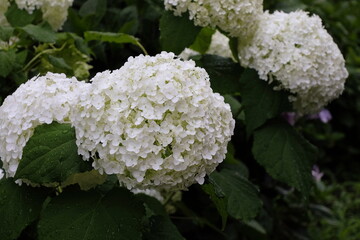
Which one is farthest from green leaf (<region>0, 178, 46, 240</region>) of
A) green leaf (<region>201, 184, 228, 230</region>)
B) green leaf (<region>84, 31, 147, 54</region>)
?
green leaf (<region>84, 31, 147, 54</region>)

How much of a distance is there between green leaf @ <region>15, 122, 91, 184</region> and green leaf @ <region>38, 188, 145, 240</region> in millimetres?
119

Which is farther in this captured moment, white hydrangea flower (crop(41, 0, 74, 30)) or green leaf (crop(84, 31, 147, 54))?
white hydrangea flower (crop(41, 0, 74, 30))

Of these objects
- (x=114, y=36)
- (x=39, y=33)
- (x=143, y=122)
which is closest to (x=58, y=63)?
(x=39, y=33)

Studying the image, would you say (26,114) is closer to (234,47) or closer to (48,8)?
(48,8)

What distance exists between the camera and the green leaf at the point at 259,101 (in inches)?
89.6

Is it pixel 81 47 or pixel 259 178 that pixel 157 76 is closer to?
pixel 81 47

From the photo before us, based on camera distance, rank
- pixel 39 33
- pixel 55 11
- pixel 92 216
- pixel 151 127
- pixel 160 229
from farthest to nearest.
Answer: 1. pixel 55 11
2. pixel 39 33
3. pixel 160 229
4. pixel 92 216
5. pixel 151 127

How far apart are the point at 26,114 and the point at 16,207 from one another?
27 cm

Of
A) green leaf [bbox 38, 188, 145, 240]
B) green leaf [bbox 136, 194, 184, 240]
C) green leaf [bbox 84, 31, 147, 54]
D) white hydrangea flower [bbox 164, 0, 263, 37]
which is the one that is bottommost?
green leaf [bbox 136, 194, 184, 240]

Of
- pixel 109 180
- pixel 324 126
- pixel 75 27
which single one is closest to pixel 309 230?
pixel 324 126

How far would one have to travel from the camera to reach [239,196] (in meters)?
2.24

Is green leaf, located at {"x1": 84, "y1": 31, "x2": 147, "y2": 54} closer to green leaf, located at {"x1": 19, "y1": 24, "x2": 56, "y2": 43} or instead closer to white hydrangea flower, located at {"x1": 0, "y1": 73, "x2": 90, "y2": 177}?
green leaf, located at {"x1": 19, "y1": 24, "x2": 56, "y2": 43}

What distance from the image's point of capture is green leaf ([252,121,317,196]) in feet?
7.22

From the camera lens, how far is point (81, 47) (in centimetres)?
238
